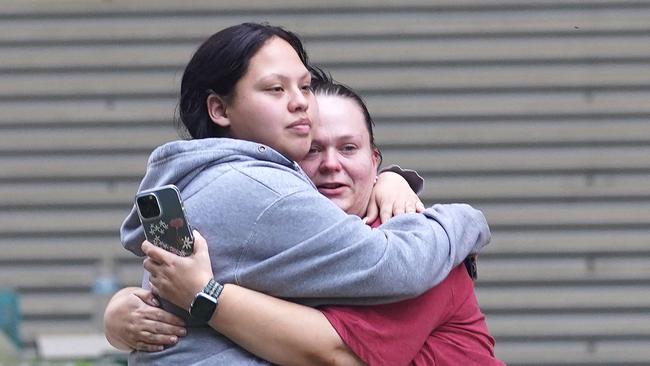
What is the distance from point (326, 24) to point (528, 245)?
70.8 inches

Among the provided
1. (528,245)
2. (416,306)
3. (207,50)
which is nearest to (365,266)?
(416,306)

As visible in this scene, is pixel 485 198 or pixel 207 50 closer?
pixel 207 50

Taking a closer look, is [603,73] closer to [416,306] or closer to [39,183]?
[39,183]

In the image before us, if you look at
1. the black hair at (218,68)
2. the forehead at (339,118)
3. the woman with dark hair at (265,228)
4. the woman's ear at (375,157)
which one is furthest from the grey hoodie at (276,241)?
the woman's ear at (375,157)

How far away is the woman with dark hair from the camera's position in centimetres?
249

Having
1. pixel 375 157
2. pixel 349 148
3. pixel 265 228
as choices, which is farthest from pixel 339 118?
pixel 265 228

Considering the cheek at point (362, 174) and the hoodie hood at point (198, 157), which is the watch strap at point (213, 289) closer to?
the hoodie hood at point (198, 157)

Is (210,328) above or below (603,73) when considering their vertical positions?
above

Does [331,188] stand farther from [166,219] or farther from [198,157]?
[166,219]

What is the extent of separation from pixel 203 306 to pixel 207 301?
12 millimetres

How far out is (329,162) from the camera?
2.77 meters

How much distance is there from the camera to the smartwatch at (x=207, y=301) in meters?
2.49

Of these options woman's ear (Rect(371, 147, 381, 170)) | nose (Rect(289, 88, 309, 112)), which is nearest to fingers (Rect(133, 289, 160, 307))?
nose (Rect(289, 88, 309, 112))

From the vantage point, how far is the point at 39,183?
895 centimetres
